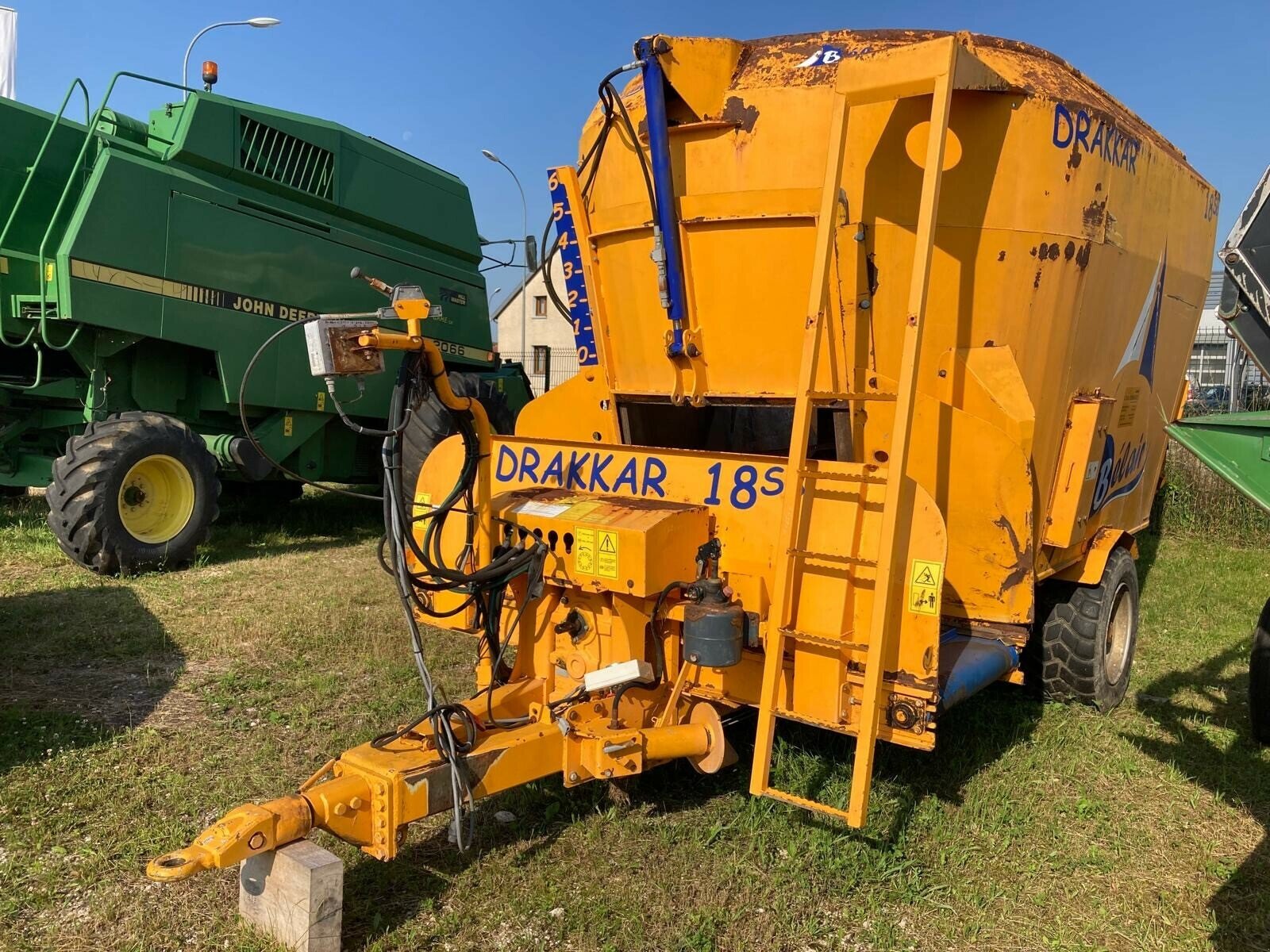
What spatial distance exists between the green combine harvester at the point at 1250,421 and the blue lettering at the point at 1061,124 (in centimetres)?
66

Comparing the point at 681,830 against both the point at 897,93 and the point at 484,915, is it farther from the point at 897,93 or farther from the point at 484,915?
the point at 897,93

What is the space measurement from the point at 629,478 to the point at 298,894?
72.6 inches

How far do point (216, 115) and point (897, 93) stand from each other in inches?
251

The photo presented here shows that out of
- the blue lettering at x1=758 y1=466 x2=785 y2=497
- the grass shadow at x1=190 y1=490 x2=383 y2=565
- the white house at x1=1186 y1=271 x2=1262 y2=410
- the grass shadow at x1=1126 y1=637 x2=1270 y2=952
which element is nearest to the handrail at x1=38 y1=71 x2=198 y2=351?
the grass shadow at x1=190 y1=490 x2=383 y2=565

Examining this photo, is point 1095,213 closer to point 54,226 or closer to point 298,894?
point 298,894

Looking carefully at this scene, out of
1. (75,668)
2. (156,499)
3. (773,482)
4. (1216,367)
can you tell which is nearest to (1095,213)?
(773,482)

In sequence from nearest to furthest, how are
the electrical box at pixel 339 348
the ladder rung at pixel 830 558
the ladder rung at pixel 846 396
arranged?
the electrical box at pixel 339 348, the ladder rung at pixel 830 558, the ladder rung at pixel 846 396

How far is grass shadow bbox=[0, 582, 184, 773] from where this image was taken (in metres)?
3.85

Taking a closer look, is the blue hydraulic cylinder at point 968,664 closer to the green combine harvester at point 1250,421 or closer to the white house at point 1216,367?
the green combine harvester at point 1250,421

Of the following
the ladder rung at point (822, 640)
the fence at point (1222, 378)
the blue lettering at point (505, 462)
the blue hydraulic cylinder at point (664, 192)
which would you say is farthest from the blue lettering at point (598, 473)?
the fence at point (1222, 378)

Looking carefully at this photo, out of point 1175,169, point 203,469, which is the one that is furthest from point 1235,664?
point 203,469

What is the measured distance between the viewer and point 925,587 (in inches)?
116

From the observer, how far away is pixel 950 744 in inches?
161

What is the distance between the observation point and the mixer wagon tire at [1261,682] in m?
4.01
